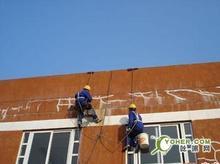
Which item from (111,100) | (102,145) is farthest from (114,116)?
(102,145)

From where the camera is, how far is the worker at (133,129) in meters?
11.9

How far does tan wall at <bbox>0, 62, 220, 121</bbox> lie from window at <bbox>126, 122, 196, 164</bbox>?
0.65 meters

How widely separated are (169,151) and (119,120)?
6.68ft

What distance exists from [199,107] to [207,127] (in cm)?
85

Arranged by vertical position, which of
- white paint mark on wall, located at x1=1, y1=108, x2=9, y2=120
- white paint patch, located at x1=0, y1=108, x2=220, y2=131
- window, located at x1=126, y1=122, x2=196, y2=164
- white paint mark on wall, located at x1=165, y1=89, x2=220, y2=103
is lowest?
window, located at x1=126, y1=122, x2=196, y2=164

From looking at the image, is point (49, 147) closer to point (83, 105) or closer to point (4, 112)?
point (83, 105)

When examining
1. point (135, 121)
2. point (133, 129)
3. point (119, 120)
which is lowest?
point (133, 129)

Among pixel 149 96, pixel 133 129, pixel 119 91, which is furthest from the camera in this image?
pixel 119 91

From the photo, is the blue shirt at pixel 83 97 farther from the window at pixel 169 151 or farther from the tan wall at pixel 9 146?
the tan wall at pixel 9 146

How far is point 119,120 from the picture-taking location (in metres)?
12.7

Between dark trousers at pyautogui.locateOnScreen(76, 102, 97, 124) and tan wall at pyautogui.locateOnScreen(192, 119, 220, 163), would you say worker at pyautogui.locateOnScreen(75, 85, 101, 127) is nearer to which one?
dark trousers at pyautogui.locateOnScreen(76, 102, 97, 124)
